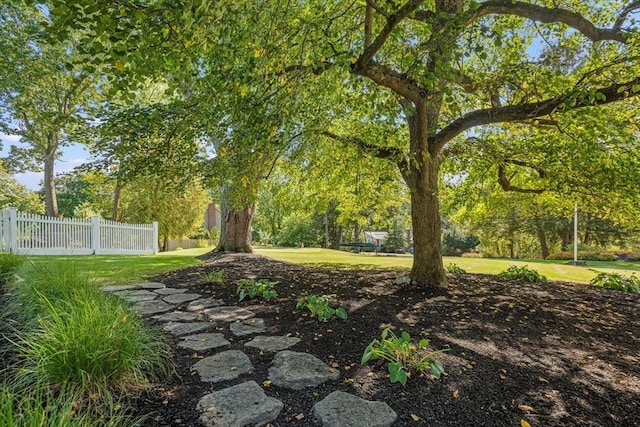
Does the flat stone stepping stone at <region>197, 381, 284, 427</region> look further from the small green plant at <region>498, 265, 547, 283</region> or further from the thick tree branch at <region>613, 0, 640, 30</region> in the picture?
the small green plant at <region>498, 265, 547, 283</region>

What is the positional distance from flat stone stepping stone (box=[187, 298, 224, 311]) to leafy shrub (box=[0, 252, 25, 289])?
7.55 feet

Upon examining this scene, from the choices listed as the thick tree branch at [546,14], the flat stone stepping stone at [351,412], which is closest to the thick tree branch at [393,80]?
the thick tree branch at [546,14]

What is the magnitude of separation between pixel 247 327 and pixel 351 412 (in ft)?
5.04

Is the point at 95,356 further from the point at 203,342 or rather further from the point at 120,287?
the point at 120,287

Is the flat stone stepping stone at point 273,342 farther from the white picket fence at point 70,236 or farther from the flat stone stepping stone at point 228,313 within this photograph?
the white picket fence at point 70,236

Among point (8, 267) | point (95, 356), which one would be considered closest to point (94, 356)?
point (95, 356)

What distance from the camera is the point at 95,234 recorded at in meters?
10.9

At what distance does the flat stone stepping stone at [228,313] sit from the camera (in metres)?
3.30

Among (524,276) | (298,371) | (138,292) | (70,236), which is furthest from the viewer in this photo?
(70,236)

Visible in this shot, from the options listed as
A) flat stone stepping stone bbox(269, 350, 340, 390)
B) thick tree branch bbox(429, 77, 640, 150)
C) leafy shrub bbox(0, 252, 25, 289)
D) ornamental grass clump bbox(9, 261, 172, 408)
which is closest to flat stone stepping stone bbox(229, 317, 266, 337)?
flat stone stepping stone bbox(269, 350, 340, 390)

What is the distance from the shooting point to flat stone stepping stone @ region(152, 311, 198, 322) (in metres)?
3.23

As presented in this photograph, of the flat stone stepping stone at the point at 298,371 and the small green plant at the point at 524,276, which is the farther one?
the small green plant at the point at 524,276

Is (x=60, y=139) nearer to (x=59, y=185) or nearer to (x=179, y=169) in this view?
(x=179, y=169)

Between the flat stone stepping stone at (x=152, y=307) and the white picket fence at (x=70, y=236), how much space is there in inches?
248
